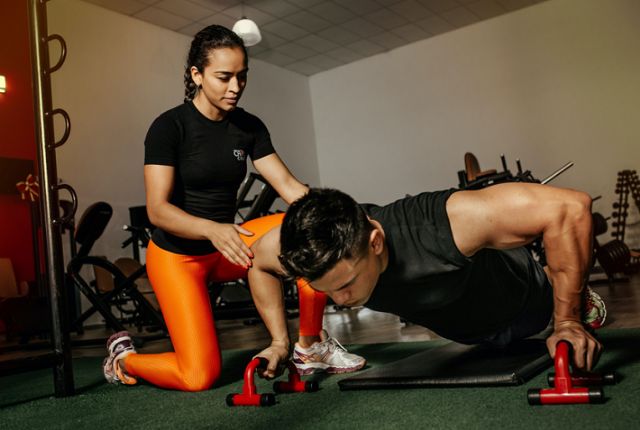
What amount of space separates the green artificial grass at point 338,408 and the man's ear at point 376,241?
0.38 m

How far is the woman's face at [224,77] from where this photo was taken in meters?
1.88

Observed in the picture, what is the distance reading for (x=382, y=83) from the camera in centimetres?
867

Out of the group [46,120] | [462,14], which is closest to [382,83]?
[462,14]

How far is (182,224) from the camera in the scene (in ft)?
5.80

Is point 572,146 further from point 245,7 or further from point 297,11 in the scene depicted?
point 245,7

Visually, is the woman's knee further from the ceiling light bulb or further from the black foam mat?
the ceiling light bulb

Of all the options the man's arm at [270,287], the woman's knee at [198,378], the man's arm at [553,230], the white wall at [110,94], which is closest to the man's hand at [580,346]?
the man's arm at [553,230]

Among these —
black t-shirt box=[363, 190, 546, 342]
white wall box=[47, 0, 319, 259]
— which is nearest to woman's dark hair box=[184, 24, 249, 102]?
black t-shirt box=[363, 190, 546, 342]

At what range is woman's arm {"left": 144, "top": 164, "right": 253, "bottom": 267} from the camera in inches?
62.2

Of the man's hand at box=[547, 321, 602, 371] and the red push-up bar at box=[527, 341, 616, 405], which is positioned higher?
the man's hand at box=[547, 321, 602, 371]

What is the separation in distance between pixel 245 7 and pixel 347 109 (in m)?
2.84

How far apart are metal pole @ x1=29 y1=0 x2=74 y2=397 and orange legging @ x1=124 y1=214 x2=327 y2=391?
0.31 metres

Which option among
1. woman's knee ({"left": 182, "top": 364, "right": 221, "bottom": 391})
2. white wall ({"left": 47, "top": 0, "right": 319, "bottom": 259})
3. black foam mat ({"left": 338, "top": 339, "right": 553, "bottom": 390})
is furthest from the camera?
white wall ({"left": 47, "top": 0, "right": 319, "bottom": 259})

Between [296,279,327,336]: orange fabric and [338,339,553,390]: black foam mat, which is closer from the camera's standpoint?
[338,339,553,390]: black foam mat
